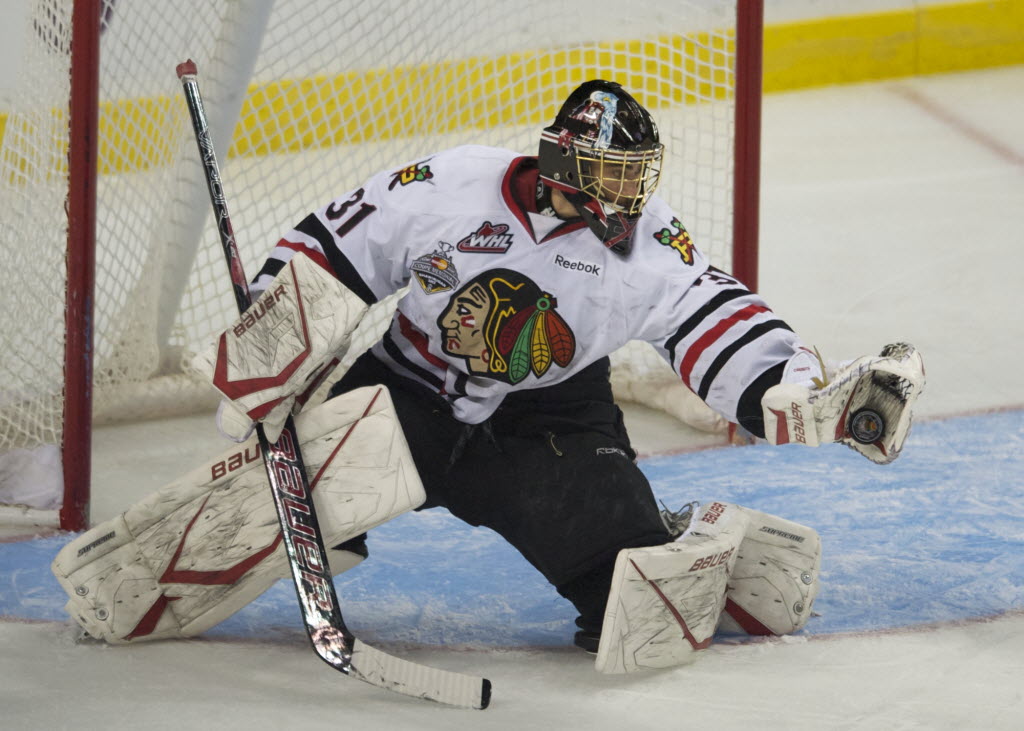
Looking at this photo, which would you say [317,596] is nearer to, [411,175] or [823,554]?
[411,175]

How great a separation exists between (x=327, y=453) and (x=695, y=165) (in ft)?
5.45

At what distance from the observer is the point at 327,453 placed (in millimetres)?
2438

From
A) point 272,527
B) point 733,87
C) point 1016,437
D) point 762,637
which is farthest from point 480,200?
point 1016,437

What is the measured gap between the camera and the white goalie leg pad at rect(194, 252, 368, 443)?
7.75ft

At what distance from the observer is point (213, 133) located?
337 cm

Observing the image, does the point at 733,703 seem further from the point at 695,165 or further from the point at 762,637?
the point at 695,165

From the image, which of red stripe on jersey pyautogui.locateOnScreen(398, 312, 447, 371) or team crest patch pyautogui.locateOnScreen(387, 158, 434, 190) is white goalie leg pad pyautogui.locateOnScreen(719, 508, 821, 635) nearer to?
red stripe on jersey pyautogui.locateOnScreen(398, 312, 447, 371)

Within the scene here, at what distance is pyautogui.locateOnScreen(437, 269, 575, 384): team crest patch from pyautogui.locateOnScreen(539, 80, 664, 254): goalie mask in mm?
153

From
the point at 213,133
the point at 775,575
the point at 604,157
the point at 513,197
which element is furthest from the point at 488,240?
the point at 213,133

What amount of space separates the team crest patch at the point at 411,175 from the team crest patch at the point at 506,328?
196 millimetres

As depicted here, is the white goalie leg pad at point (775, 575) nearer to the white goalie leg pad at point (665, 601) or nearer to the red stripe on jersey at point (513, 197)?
the white goalie leg pad at point (665, 601)

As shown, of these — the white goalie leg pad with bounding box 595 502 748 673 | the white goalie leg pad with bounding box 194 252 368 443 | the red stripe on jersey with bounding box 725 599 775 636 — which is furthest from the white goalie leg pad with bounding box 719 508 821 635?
the white goalie leg pad with bounding box 194 252 368 443

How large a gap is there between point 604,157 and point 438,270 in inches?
12.9

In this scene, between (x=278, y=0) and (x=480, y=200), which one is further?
(x=278, y=0)
